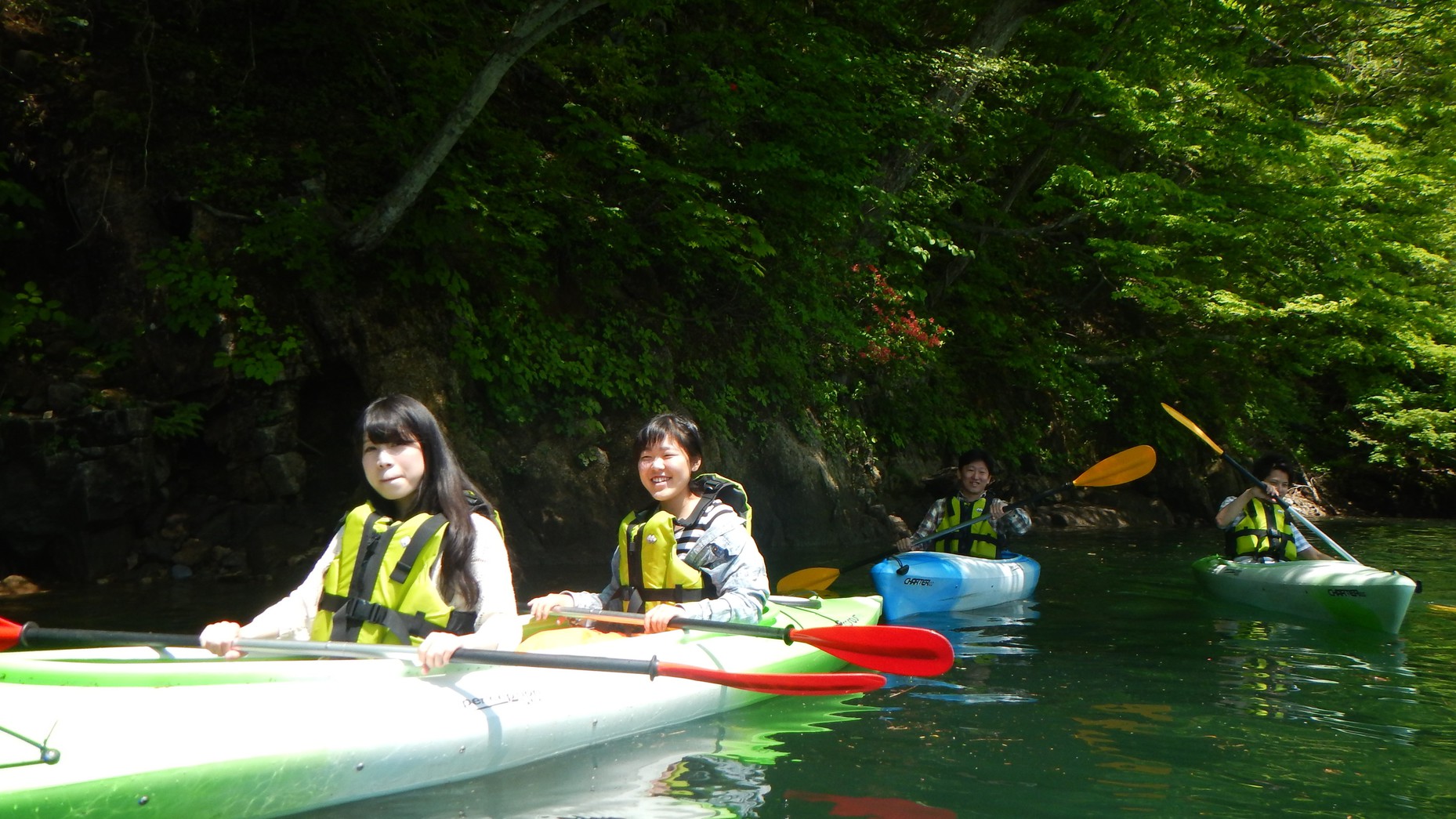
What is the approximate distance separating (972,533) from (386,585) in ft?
16.8

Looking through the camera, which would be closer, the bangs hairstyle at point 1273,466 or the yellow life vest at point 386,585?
the yellow life vest at point 386,585

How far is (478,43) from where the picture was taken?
8484mm

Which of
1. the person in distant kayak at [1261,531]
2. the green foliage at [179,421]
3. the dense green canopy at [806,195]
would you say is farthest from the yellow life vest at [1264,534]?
the green foliage at [179,421]

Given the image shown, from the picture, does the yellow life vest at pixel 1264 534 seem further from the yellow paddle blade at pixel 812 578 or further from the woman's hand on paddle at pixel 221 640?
the woman's hand on paddle at pixel 221 640

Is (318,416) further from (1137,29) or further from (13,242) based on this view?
(1137,29)

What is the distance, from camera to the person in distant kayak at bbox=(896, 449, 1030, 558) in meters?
7.46

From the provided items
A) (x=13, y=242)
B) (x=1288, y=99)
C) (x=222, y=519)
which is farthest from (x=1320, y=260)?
(x=13, y=242)

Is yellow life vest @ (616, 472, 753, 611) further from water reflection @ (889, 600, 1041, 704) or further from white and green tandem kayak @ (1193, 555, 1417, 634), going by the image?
white and green tandem kayak @ (1193, 555, 1417, 634)

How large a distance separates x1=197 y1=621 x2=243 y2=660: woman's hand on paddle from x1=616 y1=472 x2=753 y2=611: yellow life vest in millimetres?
1489

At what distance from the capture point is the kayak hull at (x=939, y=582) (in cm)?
681

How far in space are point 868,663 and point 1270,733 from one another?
1552 mm

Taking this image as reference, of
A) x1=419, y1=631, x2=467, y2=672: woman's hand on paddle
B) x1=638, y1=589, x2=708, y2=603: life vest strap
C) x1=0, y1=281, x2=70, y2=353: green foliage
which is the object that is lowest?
x1=419, y1=631, x2=467, y2=672: woman's hand on paddle

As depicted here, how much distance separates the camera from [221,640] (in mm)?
3146

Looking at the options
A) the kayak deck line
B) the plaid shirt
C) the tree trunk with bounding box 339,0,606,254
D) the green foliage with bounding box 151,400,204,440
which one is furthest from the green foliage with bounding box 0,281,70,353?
the plaid shirt
